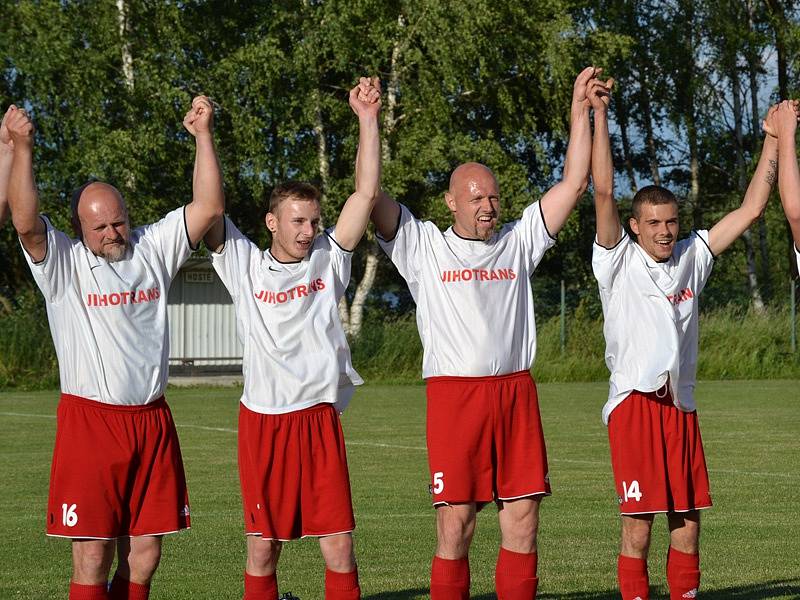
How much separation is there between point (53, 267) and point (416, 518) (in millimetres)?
5715

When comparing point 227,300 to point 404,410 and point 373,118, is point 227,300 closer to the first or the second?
point 404,410

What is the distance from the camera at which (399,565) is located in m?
9.51

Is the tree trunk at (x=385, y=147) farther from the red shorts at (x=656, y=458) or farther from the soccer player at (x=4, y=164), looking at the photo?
the soccer player at (x=4, y=164)

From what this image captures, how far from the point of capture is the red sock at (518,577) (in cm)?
713

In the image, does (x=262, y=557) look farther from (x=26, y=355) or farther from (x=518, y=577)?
(x=26, y=355)

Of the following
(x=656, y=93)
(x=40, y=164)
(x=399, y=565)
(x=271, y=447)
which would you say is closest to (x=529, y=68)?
(x=656, y=93)

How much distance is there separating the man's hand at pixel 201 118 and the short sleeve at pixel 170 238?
413mm

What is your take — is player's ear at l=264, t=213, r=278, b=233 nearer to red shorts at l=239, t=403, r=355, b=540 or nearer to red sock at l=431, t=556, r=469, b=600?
red shorts at l=239, t=403, r=355, b=540

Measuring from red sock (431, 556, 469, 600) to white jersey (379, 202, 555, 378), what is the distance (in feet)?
3.25

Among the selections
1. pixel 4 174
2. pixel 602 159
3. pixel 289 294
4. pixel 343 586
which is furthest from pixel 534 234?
pixel 4 174

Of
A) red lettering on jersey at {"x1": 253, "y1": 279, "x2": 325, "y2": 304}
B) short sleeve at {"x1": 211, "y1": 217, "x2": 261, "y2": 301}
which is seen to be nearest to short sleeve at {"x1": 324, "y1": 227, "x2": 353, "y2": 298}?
red lettering on jersey at {"x1": 253, "y1": 279, "x2": 325, "y2": 304}

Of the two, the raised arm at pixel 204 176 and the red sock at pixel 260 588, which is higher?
the raised arm at pixel 204 176

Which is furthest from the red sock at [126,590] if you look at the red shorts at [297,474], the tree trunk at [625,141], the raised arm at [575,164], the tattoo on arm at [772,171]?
the tree trunk at [625,141]

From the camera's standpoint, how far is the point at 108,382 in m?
6.77
